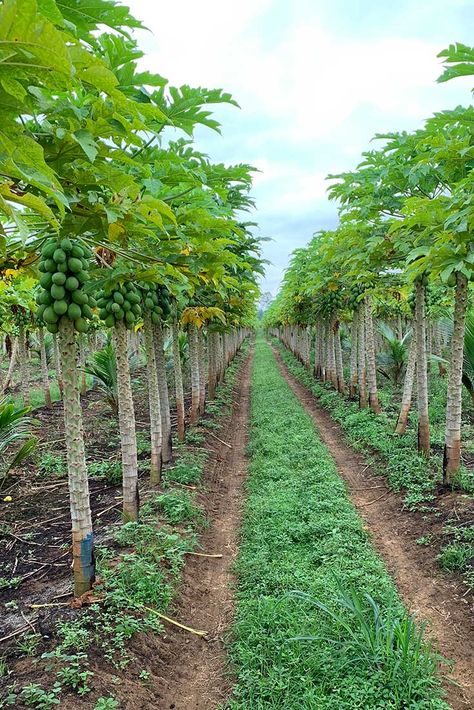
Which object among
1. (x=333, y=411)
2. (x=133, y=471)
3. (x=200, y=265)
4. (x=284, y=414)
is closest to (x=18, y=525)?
(x=133, y=471)

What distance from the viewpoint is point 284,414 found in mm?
13820

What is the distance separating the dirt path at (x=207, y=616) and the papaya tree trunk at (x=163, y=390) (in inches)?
38.8

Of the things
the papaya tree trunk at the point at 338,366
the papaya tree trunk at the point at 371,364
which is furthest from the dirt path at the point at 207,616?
the papaya tree trunk at the point at 338,366

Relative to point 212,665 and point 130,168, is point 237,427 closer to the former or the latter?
point 212,665

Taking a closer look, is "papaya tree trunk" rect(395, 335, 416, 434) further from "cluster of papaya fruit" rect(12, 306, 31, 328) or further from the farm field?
"cluster of papaya fruit" rect(12, 306, 31, 328)

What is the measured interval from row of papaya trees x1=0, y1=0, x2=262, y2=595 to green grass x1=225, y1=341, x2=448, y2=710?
64.3 inches

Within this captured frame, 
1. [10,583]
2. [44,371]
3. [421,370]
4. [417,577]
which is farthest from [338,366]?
[10,583]

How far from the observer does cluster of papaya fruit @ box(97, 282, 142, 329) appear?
5277 millimetres

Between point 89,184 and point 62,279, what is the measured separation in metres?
1.33

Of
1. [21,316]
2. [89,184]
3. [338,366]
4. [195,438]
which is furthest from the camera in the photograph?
[338,366]

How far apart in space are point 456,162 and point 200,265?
3.17 m

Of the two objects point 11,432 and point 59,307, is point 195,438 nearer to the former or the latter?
point 11,432

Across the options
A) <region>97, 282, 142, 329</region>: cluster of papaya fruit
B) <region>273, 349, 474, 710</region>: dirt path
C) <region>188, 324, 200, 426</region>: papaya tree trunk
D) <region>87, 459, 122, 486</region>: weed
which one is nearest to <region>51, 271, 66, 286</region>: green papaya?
<region>97, 282, 142, 329</region>: cluster of papaya fruit

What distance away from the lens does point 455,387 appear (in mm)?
6938
